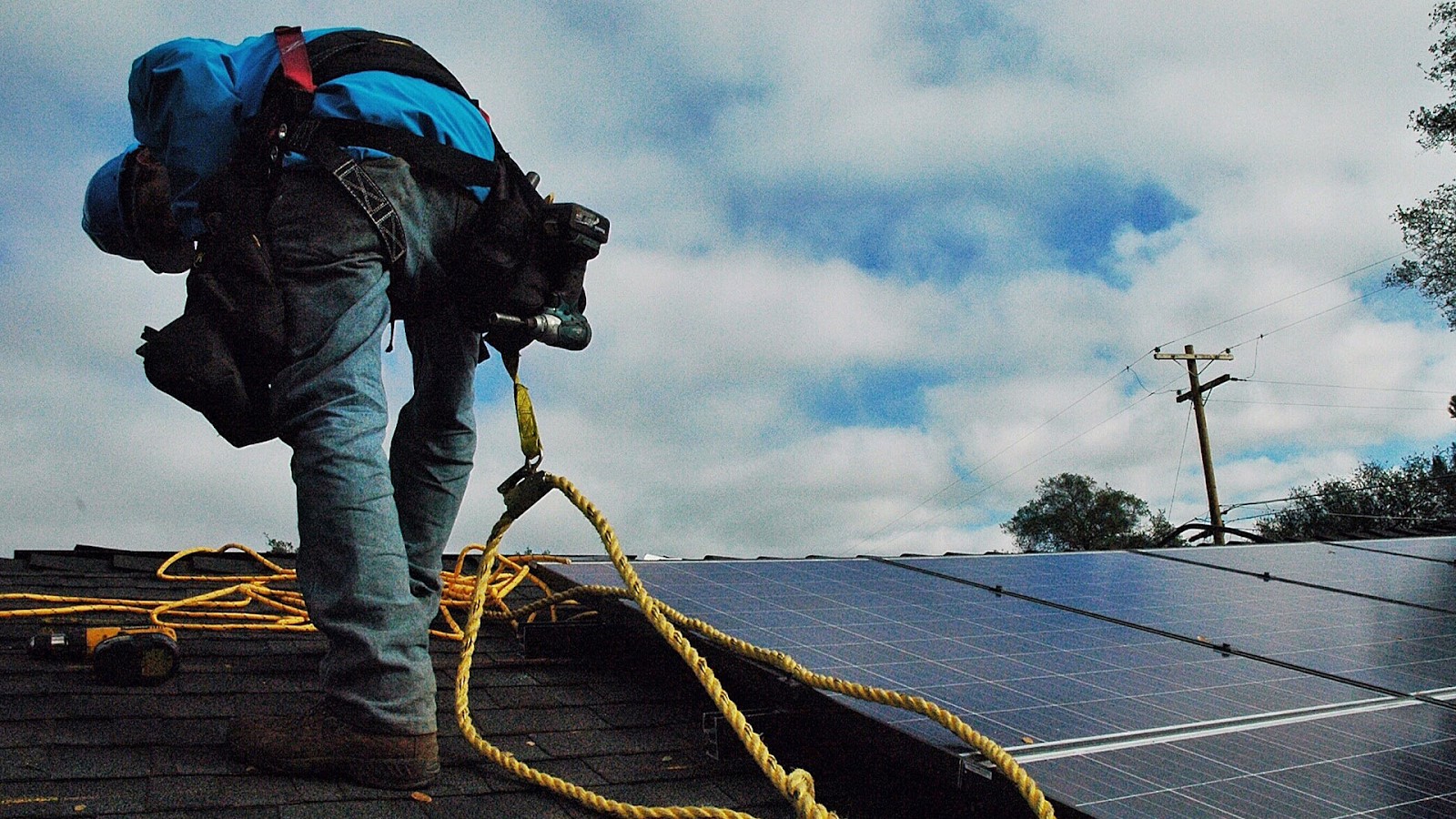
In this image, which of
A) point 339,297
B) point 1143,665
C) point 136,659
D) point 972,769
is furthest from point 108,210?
point 1143,665

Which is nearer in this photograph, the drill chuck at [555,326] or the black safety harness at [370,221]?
the black safety harness at [370,221]

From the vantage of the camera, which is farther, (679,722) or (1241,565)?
(1241,565)

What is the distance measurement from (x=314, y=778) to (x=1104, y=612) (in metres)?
2.55

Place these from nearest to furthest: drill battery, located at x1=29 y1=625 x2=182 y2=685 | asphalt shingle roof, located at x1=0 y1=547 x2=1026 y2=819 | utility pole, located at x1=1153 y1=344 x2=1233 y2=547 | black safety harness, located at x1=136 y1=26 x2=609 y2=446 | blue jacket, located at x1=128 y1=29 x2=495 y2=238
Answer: asphalt shingle roof, located at x1=0 y1=547 x2=1026 y2=819 → black safety harness, located at x1=136 y1=26 x2=609 y2=446 → blue jacket, located at x1=128 y1=29 x2=495 y2=238 → drill battery, located at x1=29 y1=625 x2=182 y2=685 → utility pole, located at x1=1153 y1=344 x2=1233 y2=547

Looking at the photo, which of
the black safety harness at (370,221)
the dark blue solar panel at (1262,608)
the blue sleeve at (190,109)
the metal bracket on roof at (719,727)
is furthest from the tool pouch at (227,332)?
the dark blue solar panel at (1262,608)

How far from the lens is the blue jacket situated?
2.46 meters

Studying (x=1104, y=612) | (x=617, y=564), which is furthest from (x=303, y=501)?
(x=1104, y=612)

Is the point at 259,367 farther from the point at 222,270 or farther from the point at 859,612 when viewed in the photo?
the point at 859,612

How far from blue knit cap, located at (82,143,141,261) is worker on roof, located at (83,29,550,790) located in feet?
1.28

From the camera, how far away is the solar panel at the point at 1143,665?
2.23 m

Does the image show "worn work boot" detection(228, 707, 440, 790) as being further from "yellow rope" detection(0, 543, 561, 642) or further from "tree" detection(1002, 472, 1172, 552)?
"tree" detection(1002, 472, 1172, 552)

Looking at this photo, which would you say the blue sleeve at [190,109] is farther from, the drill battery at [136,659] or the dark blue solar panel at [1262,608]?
the dark blue solar panel at [1262,608]

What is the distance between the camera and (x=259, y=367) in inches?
93.4

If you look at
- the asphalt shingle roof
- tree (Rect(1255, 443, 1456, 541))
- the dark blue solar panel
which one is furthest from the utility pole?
the asphalt shingle roof
